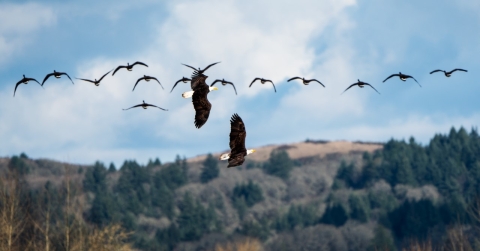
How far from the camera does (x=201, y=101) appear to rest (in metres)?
27.3

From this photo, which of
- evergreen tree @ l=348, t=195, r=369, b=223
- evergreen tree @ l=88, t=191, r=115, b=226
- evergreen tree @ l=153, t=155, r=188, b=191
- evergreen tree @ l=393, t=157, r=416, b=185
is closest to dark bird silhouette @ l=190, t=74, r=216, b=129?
evergreen tree @ l=88, t=191, r=115, b=226

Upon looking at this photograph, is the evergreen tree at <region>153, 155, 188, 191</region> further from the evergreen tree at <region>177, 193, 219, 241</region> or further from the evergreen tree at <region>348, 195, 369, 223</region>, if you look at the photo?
the evergreen tree at <region>348, 195, 369, 223</region>

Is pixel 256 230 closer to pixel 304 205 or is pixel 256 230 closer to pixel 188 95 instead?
pixel 304 205

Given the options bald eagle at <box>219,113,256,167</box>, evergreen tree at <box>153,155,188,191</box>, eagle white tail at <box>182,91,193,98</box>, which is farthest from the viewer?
evergreen tree at <box>153,155,188,191</box>

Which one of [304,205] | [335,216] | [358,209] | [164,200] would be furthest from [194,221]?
[304,205]

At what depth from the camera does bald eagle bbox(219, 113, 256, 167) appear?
26.0m

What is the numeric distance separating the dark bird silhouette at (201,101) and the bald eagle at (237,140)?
132cm

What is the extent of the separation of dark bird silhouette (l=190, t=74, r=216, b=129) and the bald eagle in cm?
132

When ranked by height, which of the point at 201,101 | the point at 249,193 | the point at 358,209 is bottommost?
the point at 358,209

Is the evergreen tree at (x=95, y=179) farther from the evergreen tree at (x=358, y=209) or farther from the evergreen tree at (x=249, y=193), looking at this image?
the evergreen tree at (x=358, y=209)

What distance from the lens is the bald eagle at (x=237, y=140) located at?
2600 cm

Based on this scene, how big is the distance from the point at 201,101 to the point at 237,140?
191cm

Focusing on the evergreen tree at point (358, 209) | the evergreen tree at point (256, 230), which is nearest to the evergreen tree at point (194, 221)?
the evergreen tree at point (256, 230)

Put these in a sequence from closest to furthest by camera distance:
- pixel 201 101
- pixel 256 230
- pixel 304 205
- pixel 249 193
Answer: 1. pixel 201 101
2. pixel 256 230
3. pixel 304 205
4. pixel 249 193
